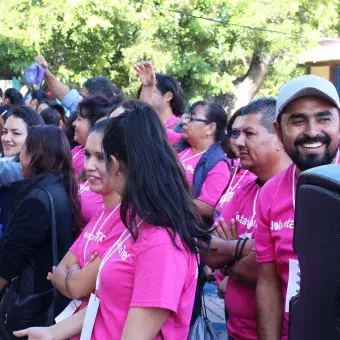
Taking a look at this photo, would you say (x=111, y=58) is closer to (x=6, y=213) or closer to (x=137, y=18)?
(x=137, y=18)

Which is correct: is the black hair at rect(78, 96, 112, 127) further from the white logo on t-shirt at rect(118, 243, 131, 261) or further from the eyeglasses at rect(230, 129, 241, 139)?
the white logo on t-shirt at rect(118, 243, 131, 261)

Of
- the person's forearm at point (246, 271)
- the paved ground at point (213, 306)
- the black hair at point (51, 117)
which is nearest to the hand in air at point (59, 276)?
the person's forearm at point (246, 271)

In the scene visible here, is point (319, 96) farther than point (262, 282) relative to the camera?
No

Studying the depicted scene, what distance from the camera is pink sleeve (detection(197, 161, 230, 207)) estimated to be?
175 inches

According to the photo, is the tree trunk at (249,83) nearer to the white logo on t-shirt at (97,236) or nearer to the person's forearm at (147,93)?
the person's forearm at (147,93)

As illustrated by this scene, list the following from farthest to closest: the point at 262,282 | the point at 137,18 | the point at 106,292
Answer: the point at 137,18 < the point at 262,282 < the point at 106,292

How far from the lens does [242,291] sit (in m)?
2.92

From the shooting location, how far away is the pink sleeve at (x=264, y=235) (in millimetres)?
2438

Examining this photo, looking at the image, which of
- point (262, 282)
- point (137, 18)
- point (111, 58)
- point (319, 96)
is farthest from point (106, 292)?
point (111, 58)

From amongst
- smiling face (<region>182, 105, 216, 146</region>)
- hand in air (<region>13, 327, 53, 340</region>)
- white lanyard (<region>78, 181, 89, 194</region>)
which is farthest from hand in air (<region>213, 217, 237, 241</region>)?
smiling face (<region>182, 105, 216, 146</region>)

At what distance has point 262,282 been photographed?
2.49 meters

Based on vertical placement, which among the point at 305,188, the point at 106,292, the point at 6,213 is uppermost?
the point at 305,188

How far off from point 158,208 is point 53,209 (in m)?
1.25

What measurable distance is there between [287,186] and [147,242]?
2.04 ft
